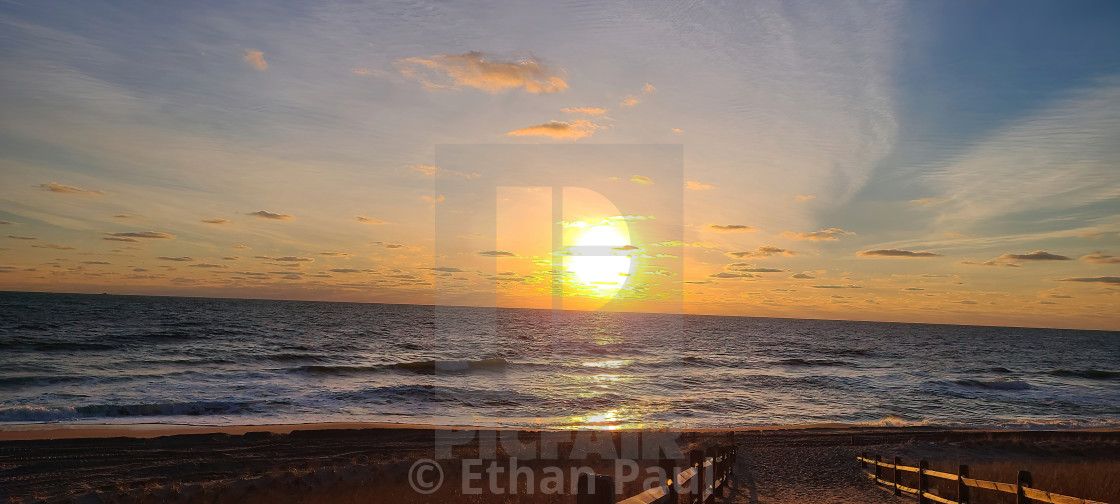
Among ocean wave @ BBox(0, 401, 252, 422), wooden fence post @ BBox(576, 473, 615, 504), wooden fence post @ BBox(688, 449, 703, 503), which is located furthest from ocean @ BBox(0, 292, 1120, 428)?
wooden fence post @ BBox(576, 473, 615, 504)

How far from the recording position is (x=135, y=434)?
20.1 m

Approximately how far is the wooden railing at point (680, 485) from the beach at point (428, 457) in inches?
33.0

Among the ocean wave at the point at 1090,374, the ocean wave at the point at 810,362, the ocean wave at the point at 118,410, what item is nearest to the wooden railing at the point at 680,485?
the ocean wave at the point at 118,410

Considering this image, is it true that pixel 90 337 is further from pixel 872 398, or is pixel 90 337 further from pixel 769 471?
pixel 872 398

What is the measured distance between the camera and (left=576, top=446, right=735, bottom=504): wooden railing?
388 centimetres

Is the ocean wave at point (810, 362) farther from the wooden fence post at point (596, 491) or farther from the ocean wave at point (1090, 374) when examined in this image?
the wooden fence post at point (596, 491)

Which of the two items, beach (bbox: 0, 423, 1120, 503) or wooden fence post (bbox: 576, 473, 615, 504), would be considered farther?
beach (bbox: 0, 423, 1120, 503)

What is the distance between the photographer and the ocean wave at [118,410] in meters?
23.2

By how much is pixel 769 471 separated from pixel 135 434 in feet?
67.3

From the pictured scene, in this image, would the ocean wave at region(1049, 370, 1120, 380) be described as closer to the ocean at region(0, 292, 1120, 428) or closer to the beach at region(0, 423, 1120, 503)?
the ocean at region(0, 292, 1120, 428)

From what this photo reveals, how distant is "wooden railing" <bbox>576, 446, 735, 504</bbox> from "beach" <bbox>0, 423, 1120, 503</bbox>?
839 millimetres

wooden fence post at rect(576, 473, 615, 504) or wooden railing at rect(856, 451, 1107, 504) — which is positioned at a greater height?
wooden fence post at rect(576, 473, 615, 504)

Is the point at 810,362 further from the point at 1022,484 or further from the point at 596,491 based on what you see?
the point at 596,491

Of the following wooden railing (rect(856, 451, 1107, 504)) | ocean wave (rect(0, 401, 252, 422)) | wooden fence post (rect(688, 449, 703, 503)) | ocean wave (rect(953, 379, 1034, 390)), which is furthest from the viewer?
ocean wave (rect(953, 379, 1034, 390))
